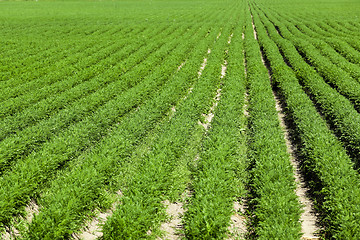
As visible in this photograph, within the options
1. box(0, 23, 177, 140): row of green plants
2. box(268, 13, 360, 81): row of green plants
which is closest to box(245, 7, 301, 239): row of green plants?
box(0, 23, 177, 140): row of green plants

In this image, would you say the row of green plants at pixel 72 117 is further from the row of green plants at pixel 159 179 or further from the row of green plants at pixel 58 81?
the row of green plants at pixel 159 179

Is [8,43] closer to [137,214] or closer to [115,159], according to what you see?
[115,159]

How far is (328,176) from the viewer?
684 centimetres

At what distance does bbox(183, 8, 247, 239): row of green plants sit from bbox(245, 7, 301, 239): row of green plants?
1.34 ft

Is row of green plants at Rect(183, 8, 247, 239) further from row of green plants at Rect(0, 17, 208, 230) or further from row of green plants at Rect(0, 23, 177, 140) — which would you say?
row of green plants at Rect(0, 23, 177, 140)

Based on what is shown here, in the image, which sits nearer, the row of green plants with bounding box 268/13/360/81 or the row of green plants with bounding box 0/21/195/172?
the row of green plants with bounding box 0/21/195/172

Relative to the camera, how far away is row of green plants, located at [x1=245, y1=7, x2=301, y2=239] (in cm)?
551

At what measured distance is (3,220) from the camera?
592 centimetres

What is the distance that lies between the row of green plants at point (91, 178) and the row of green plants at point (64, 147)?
372mm

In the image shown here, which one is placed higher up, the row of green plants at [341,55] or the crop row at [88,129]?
the row of green plants at [341,55]

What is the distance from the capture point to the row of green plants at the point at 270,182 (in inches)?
217

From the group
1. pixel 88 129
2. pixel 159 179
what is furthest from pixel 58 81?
pixel 159 179

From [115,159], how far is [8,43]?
2361 cm

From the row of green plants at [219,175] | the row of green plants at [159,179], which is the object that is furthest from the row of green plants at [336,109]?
the row of green plants at [159,179]
